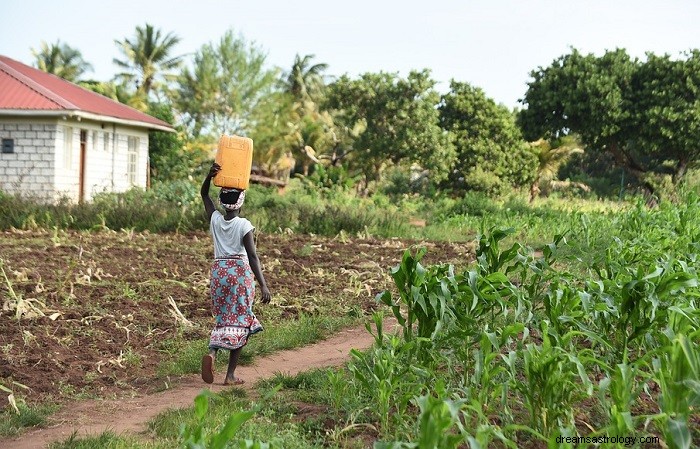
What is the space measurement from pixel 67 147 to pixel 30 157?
1.04 meters

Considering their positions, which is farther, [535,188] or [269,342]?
[535,188]

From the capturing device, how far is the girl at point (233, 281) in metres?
6.38

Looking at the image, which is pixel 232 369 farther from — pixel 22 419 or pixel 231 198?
pixel 22 419

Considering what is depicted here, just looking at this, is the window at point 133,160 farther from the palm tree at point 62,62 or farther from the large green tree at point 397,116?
the palm tree at point 62,62

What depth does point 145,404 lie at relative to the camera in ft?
19.6

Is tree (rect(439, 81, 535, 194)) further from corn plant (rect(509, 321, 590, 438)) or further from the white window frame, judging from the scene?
corn plant (rect(509, 321, 590, 438))

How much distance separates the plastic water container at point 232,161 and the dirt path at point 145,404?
1.48 m

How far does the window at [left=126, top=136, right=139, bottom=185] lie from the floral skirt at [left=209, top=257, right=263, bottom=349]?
2087 cm

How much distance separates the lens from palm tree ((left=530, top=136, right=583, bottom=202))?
43000 millimetres

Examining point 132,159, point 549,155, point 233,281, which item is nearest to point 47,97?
point 132,159

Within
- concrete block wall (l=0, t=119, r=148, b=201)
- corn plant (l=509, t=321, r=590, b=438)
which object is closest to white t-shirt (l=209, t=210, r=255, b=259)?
corn plant (l=509, t=321, r=590, b=438)

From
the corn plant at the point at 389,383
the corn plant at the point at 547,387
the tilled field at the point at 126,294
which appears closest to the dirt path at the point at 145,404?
the tilled field at the point at 126,294

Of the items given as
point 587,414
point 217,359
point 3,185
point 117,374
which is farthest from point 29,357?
point 3,185

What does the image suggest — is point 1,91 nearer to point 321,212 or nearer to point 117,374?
point 321,212
